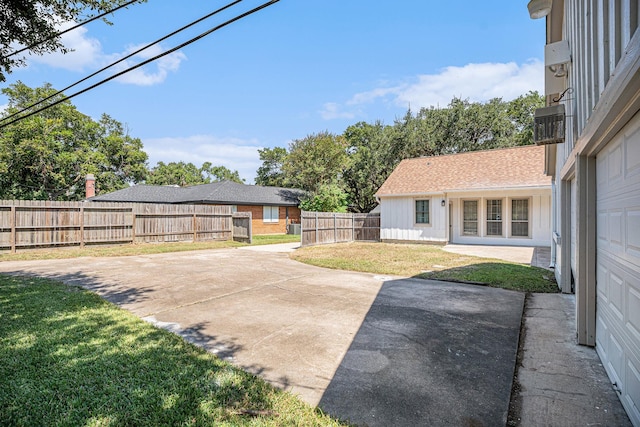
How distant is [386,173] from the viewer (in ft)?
87.7

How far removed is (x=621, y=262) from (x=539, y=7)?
499 cm

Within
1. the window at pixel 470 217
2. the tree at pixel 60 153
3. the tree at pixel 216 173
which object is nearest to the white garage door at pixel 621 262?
the window at pixel 470 217

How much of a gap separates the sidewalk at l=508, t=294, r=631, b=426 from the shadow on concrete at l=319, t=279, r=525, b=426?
0.46ft

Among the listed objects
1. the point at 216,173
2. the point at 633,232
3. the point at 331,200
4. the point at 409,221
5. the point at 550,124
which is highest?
the point at 216,173

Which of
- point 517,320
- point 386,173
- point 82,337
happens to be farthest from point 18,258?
point 386,173

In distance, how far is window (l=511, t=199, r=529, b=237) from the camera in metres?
13.9

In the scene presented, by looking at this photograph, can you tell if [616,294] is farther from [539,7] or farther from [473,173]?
[473,173]

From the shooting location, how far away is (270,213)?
25.5m

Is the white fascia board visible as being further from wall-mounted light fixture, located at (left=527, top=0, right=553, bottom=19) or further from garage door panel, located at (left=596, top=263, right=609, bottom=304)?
garage door panel, located at (left=596, top=263, right=609, bottom=304)

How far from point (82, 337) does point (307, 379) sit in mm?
2722

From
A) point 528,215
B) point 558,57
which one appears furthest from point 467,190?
point 558,57

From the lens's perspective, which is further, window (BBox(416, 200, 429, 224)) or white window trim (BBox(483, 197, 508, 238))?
window (BBox(416, 200, 429, 224))

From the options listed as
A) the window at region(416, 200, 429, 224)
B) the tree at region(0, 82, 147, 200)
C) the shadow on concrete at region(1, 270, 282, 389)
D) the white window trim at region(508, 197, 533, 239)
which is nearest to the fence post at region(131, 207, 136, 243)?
the shadow on concrete at region(1, 270, 282, 389)

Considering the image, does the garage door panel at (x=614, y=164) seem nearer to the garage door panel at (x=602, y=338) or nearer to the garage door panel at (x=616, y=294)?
the garage door panel at (x=616, y=294)
